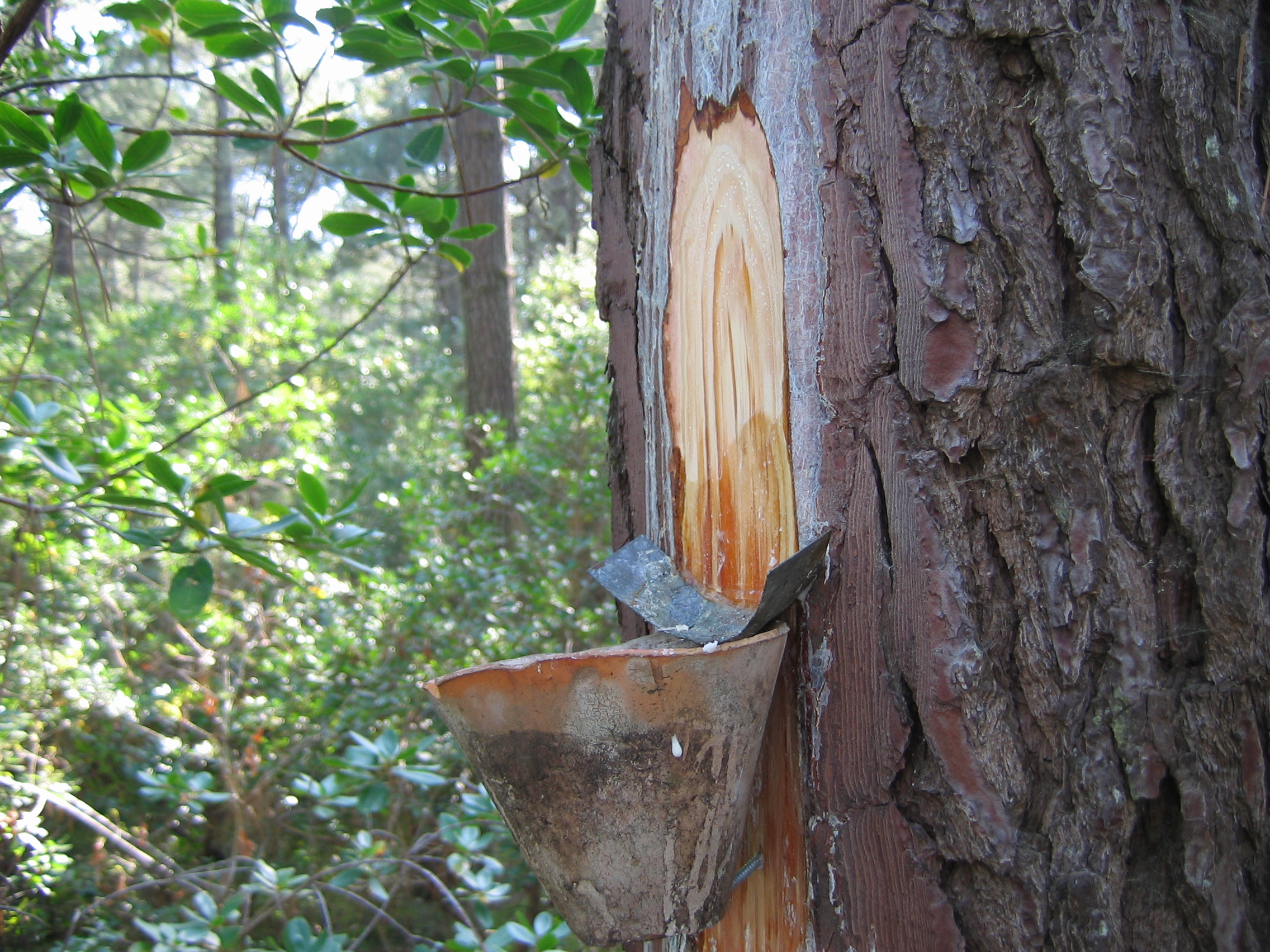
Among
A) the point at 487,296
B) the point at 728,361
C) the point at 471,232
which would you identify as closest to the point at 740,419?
the point at 728,361

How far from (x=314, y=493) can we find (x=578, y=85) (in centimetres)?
106

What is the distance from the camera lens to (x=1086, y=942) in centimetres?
77

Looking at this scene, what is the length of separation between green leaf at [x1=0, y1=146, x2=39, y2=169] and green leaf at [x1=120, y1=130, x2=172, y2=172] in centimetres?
15

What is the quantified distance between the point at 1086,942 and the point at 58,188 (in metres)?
1.98

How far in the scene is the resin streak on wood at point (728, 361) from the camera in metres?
0.93

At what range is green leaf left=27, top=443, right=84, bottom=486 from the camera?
166 cm

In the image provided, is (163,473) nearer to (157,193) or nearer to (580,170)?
(157,193)

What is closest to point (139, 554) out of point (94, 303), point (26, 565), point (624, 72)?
point (26, 565)

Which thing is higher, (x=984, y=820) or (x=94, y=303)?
(x=94, y=303)

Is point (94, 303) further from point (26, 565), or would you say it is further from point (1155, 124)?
point (1155, 124)

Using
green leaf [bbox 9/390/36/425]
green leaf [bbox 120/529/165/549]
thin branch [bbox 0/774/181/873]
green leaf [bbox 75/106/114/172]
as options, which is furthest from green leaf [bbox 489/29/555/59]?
thin branch [bbox 0/774/181/873]

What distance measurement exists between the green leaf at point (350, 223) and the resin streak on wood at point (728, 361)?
106 centimetres

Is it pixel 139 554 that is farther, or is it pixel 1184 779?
pixel 139 554

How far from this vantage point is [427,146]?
1.84 metres
